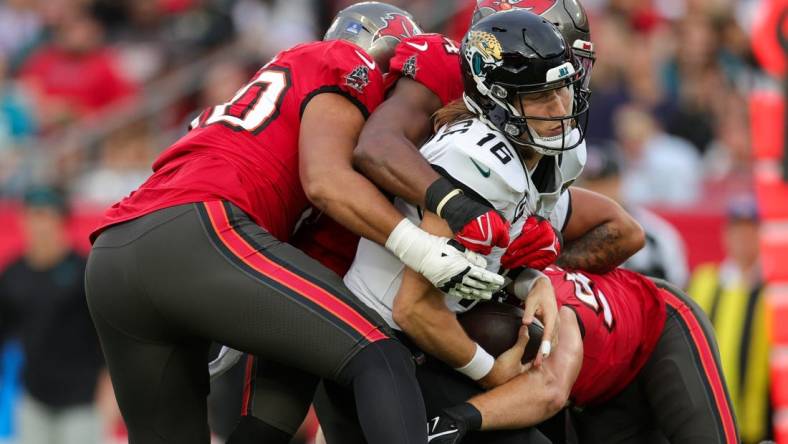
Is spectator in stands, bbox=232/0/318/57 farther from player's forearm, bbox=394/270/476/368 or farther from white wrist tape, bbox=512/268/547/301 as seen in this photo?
player's forearm, bbox=394/270/476/368

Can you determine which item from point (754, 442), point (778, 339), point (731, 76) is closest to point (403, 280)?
point (778, 339)

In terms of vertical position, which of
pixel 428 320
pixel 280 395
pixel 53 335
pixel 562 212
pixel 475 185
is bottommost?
pixel 53 335

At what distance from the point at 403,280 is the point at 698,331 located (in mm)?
1230

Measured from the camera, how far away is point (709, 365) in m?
4.53

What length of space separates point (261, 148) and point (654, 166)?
4.91 metres

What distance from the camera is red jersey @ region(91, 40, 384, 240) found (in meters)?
3.91

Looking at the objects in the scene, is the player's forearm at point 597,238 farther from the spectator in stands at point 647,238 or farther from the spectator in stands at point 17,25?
the spectator in stands at point 17,25

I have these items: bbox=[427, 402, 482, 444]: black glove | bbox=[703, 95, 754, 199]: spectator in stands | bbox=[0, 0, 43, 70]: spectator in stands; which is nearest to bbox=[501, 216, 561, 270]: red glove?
bbox=[427, 402, 482, 444]: black glove

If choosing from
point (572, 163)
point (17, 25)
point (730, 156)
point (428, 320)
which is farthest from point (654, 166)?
point (17, 25)

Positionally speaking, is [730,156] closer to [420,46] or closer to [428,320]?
[420,46]

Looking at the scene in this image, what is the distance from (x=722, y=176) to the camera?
8.48 m

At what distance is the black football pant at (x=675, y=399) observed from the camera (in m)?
4.43

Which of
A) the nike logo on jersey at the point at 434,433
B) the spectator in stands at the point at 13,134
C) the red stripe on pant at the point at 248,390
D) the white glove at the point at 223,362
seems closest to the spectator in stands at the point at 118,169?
the spectator in stands at the point at 13,134

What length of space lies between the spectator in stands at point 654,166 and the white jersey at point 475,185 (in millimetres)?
4148
